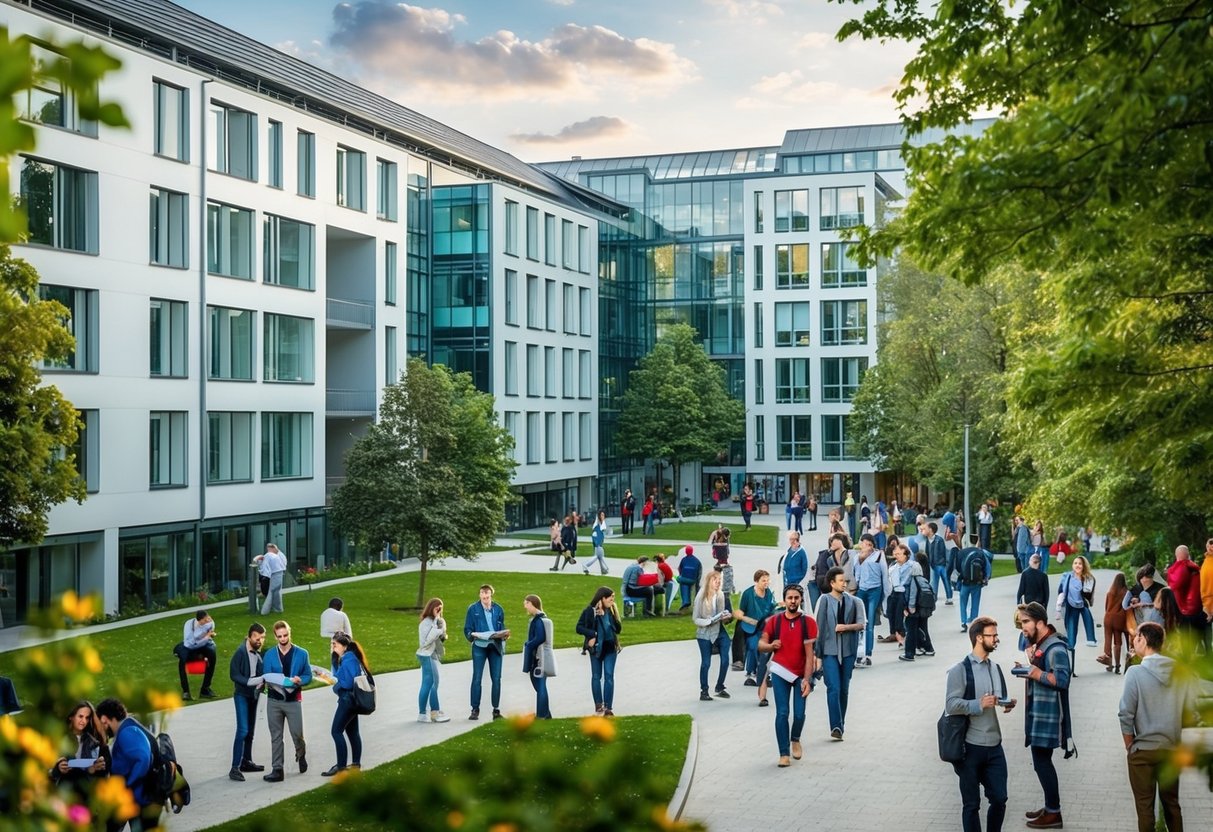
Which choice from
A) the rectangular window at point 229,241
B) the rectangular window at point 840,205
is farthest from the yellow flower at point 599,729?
the rectangular window at point 840,205

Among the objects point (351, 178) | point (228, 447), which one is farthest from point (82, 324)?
point (351, 178)

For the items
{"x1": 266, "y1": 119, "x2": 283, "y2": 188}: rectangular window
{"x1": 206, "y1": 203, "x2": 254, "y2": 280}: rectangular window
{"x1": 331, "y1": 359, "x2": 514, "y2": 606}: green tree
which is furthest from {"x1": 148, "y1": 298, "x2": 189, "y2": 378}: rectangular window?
{"x1": 331, "y1": 359, "x2": 514, "y2": 606}: green tree

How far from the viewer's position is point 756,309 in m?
76.6

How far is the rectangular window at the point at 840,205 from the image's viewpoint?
7350 centimetres

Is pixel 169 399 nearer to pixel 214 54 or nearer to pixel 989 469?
pixel 214 54

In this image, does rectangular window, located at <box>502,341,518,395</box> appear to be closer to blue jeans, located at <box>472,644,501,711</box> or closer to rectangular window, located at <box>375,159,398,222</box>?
rectangular window, located at <box>375,159,398,222</box>

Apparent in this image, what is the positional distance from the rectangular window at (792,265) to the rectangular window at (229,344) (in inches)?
1648

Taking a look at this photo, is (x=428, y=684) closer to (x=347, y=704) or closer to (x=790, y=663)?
(x=347, y=704)

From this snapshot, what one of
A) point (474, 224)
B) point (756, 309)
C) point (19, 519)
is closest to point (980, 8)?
point (19, 519)

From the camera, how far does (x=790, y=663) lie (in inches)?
570

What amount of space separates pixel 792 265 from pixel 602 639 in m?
60.5

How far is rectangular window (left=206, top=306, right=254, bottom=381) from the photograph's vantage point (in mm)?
37906

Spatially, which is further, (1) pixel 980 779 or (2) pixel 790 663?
(2) pixel 790 663

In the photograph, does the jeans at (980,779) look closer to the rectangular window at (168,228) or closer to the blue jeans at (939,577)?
the blue jeans at (939,577)
